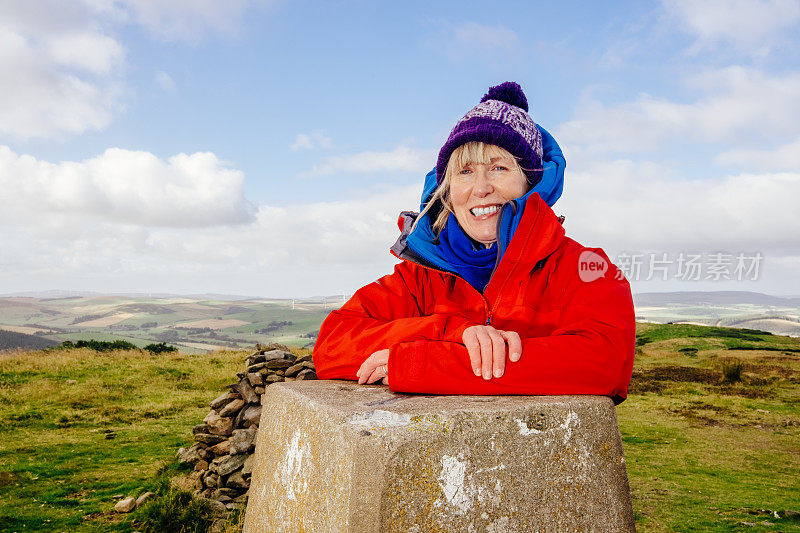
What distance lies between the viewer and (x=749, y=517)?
24.3 feet

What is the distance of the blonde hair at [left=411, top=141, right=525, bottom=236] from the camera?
2943mm

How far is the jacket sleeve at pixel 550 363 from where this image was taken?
2.30 meters

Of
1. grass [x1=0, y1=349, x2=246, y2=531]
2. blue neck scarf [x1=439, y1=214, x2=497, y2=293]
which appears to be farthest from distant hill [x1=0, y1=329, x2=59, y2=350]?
blue neck scarf [x1=439, y1=214, x2=497, y2=293]

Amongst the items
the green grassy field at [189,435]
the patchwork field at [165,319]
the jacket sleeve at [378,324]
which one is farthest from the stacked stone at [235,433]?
the patchwork field at [165,319]

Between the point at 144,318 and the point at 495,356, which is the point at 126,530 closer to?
the point at 495,356

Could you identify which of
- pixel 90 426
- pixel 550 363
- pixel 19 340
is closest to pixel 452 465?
pixel 550 363

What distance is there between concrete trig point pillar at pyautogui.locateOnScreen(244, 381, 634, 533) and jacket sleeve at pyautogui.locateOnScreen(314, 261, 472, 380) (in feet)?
0.95

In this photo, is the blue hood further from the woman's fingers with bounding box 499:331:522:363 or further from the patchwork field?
the patchwork field

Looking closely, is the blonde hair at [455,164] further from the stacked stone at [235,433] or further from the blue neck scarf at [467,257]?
the stacked stone at [235,433]

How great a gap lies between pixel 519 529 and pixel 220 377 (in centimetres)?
1770

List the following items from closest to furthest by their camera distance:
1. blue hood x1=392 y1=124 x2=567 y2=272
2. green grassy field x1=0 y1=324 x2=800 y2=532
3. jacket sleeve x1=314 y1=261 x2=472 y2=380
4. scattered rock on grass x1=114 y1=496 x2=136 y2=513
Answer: jacket sleeve x1=314 y1=261 x2=472 y2=380 < blue hood x1=392 y1=124 x2=567 y2=272 < scattered rock on grass x1=114 y1=496 x2=136 y2=513 < green grassy field x1=0 y1=324 x2=800 y2=532

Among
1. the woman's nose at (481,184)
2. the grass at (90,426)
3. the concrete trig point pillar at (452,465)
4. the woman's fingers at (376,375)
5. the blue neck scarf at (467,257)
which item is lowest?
the grass at (90,426)

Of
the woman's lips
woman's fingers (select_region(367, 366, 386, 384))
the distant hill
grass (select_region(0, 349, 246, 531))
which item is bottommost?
the distant hill

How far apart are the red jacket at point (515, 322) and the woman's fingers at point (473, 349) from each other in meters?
0.04
